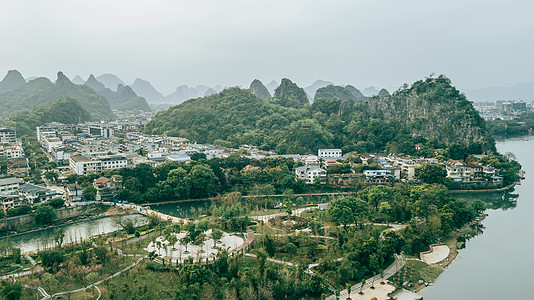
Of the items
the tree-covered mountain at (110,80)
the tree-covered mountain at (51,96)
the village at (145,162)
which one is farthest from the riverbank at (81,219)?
the tree-covered mountain at (110,80)

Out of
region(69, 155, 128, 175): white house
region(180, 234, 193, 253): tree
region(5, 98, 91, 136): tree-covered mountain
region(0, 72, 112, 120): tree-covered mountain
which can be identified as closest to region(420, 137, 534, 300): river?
region(180, 234, 193, 253): tree

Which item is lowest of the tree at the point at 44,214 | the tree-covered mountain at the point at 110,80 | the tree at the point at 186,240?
the tree at the point at 186,240

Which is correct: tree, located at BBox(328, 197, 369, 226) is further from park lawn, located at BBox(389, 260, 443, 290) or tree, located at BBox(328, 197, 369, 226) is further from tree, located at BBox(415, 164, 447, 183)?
tree, located at BBox(415, 164, 447, 183)

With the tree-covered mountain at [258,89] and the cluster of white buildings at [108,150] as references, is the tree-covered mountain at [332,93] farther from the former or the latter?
the cluster of white buildings at [108,150]

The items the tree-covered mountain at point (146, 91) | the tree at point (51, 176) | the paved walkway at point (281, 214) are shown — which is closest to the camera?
Result: the paved walkway at point (281, 214)

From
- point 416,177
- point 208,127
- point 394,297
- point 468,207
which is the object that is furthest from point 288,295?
point 208,127

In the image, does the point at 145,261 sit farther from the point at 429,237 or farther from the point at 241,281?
the point at 429,237
